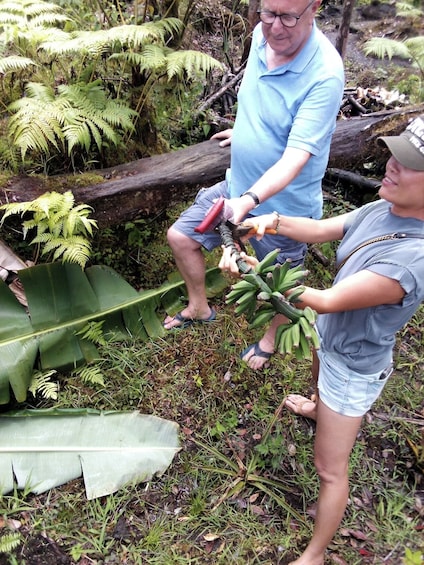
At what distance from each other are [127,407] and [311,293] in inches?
72.5

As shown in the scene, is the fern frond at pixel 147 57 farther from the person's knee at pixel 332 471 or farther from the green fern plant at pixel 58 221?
the person's knee at pixel 332 471

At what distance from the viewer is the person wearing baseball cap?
5.54 ft

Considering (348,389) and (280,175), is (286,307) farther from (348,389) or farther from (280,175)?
(280,175)

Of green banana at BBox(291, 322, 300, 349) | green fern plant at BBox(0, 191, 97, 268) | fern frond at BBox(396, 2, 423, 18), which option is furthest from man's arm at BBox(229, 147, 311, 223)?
fern frond at BBox(396, 2, 423, 18)

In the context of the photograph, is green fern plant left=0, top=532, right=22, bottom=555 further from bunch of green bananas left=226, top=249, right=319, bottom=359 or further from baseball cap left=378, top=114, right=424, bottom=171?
baseball cap left=378, top=114, right=424, bottom=171

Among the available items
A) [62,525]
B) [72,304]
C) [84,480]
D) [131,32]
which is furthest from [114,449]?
[131,32]

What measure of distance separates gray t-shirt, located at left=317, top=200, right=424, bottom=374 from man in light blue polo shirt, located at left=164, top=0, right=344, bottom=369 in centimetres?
49

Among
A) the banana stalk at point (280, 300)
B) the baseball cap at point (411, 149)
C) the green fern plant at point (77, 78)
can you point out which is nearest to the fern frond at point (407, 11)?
the green fern plant at point (77, 78)

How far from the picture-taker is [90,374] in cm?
320

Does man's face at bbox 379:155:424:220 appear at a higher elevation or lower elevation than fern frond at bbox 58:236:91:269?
higher

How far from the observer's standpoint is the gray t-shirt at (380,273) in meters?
1.69

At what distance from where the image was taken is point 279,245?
2922 mm

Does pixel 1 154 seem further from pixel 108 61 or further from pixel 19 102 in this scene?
pixel 108 61

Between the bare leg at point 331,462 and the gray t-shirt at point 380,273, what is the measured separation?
0.27m
